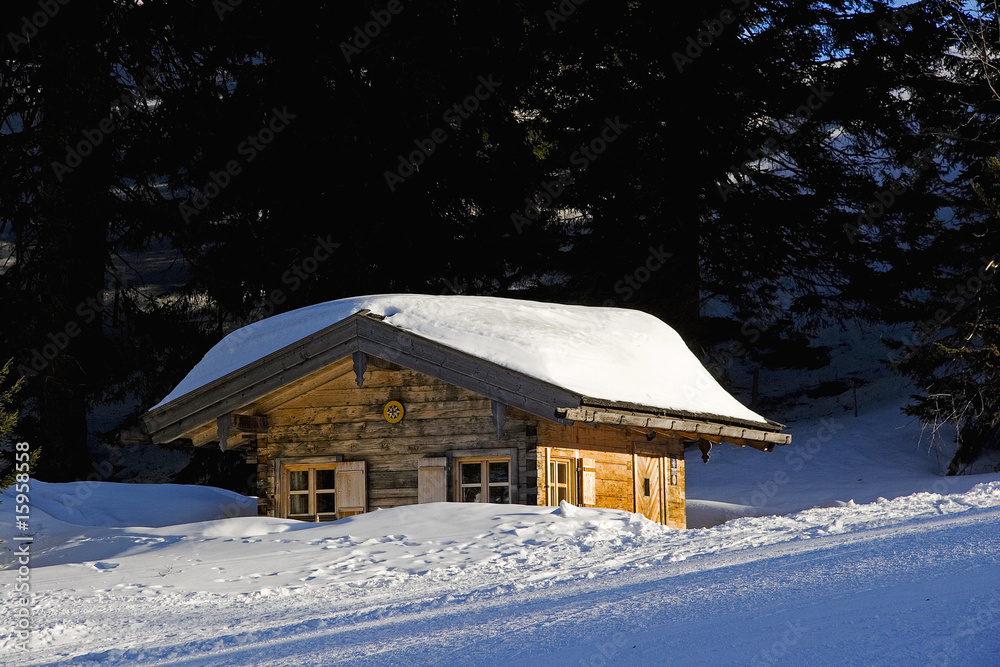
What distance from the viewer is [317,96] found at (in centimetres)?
2411

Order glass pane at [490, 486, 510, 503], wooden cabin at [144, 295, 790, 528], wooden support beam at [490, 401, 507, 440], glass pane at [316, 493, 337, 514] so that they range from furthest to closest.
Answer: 1. glass pane at [316, 493, 337, 514]
2. glass pane at [490, 486, 510, 503]
3. wooden cabin at [144, 295, 790, 528]
4. wooden support beam at [490, 401, 507, 440]

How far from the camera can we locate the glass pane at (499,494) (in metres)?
14.0

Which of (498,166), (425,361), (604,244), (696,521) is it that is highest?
(498,166)

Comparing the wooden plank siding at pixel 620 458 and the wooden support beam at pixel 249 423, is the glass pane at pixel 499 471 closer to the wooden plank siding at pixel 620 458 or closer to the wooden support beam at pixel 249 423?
the wooden plank siding at pixel 620 458

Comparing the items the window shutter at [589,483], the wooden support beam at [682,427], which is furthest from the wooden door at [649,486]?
the window shutter at [589,483]

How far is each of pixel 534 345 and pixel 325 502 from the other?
13.2 ft

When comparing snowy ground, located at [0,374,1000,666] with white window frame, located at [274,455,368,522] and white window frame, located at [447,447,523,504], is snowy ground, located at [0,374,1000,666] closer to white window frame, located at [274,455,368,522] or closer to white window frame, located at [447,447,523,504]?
white window frame, located at [447,447,523,504]

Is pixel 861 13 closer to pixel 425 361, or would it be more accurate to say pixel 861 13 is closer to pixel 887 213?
pixel 887 213

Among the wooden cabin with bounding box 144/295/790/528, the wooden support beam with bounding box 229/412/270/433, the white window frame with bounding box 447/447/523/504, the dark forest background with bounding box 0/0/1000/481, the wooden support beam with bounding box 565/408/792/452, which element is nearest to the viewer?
the wooden support beam with bounding box 565/408/792/452

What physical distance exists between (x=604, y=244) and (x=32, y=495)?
Result: 556 inches

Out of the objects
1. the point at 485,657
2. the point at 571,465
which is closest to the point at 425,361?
the point at 571,465

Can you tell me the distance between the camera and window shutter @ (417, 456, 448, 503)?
1405 centimetres

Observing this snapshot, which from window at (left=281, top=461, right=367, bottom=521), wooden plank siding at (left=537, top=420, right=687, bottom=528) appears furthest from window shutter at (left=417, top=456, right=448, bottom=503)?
wooden plank siding at (left=537, top=420, right=687, bottom=528)

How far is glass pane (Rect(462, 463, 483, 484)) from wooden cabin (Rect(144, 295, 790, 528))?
0.05ft
